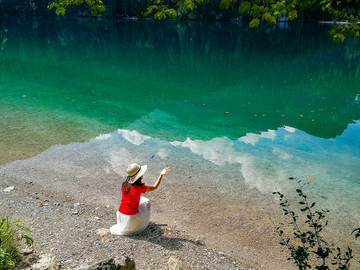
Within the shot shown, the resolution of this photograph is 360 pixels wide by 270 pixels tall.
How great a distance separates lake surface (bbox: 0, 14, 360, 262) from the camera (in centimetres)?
973

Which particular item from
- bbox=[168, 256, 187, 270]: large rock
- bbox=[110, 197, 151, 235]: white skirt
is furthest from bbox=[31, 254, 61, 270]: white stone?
bbox=[168, 256, 187, 270]: large rock

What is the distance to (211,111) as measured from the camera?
50.6 ft

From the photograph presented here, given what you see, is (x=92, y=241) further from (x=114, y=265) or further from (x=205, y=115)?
(x=205, y=115)

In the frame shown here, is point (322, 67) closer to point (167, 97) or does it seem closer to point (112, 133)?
point (167, 97)

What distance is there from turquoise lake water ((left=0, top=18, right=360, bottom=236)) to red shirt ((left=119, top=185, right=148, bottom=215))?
3.97 metres

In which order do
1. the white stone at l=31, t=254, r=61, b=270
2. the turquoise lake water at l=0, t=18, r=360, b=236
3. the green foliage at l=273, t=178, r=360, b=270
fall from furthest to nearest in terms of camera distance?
the turquoise lake water at l=0, t=18, r=360, b=236 → the white stone at l=31, t=254, r=61, b=270 → the green foliage at l=273, t=178, r=360, b=270

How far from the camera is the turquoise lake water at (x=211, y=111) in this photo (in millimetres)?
10008

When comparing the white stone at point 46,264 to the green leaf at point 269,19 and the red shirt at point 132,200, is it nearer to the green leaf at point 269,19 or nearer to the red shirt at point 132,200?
the red shirt at point 132,200

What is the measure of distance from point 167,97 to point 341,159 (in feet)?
32.2

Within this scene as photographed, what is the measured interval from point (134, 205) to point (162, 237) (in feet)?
2.85

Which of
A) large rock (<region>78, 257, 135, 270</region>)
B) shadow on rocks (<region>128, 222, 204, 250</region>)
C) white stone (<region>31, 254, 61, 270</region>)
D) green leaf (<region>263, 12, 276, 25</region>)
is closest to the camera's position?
large rock (<region>78, 257, 135, 270</region>)

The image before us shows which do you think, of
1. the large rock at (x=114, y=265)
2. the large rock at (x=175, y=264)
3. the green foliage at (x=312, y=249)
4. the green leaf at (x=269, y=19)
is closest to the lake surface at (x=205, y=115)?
the green foliage at (x=312, y=249)

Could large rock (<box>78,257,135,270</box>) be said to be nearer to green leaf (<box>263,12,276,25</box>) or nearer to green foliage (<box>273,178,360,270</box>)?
green foliage (<box>273,178,360,270</box>)

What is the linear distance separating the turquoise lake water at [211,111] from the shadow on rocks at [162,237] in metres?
3.22
